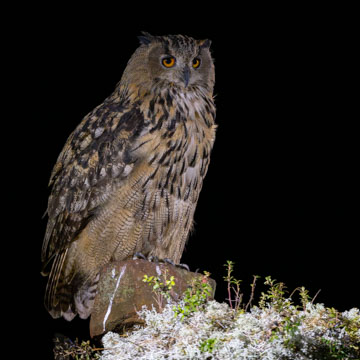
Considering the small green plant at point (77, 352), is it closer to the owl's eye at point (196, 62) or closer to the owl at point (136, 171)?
the owl at point (136, 171)

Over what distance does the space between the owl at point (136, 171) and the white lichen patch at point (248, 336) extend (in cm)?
80

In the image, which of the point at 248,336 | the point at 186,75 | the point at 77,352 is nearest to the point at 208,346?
the point at 248,336

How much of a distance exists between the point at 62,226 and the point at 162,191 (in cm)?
58

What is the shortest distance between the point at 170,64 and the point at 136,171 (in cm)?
57


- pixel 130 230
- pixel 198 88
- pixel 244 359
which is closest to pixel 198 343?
pixel 244 359

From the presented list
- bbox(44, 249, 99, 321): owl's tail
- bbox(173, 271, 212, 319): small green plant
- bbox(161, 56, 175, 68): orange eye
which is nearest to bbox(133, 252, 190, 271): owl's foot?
bbox(44, 249, 99, 321): owl's tail

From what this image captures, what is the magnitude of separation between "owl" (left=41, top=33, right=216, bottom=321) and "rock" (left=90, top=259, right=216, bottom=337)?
31 centimetres

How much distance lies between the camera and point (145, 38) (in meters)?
2.79

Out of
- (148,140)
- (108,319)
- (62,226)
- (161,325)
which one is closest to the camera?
(161,325)

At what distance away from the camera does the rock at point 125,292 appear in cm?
230

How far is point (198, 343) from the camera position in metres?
1.74

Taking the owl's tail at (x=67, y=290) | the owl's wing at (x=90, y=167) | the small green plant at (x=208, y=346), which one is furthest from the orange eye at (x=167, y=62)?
the small green plant at (x=208, y=346)

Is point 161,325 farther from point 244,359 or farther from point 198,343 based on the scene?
point 244,359

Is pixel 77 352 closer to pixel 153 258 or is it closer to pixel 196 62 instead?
pixel 153 258
